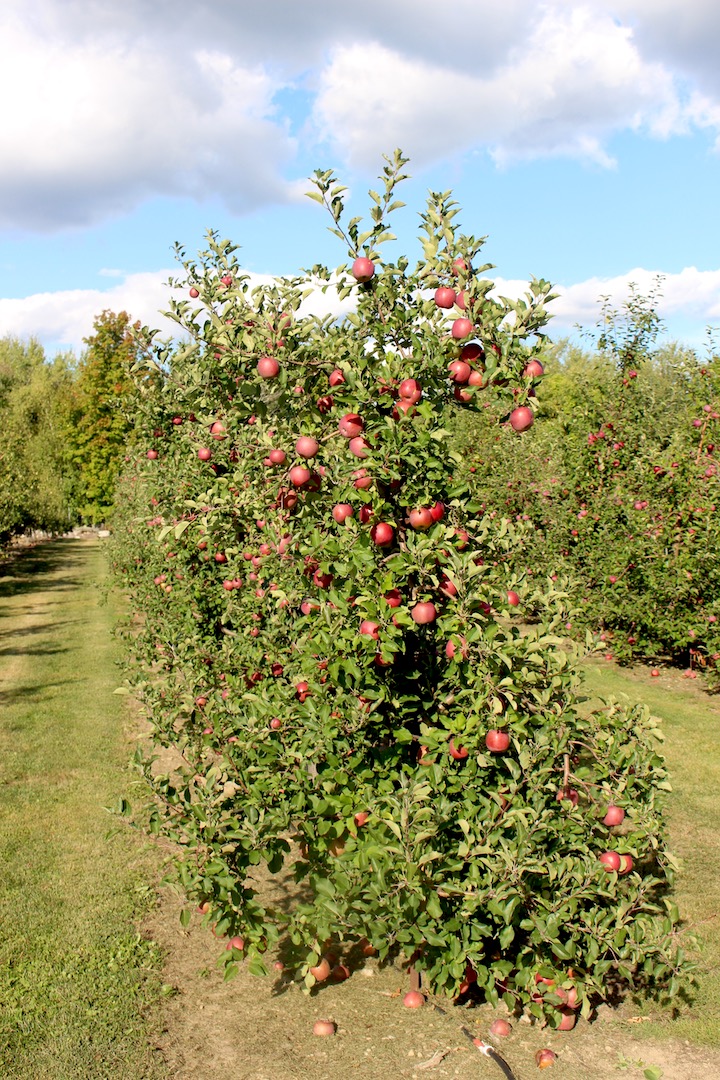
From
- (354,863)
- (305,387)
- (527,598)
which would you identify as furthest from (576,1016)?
(305,387)

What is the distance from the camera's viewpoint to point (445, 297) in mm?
3684

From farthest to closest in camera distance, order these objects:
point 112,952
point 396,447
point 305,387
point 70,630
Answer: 1. point 70,630
2. point 112,952
3. point 305,387
4. point 396,447

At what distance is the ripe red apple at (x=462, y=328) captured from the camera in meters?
3.55

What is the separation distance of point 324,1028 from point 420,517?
2087mm

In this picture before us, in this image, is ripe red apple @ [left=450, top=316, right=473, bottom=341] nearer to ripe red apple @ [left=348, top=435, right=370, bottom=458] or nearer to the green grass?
ripe red apple @ [left=348, top=435, right=370, bottom=458]

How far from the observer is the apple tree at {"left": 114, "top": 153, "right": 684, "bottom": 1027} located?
345 centimetres

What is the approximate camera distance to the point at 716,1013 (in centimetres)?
382

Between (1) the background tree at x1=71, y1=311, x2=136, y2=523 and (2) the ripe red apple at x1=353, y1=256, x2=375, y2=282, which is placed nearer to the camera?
(2) the ripe red apple at x1=353, y1=256, x2=375, y2=282

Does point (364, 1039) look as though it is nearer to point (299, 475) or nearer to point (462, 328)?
point (299, 475)

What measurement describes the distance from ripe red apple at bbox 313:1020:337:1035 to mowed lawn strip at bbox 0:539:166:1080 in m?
0.62

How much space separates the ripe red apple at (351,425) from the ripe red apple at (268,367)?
1.12ft

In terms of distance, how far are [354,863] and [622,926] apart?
1056 millimetres

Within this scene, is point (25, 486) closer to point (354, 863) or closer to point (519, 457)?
point (519, 457)

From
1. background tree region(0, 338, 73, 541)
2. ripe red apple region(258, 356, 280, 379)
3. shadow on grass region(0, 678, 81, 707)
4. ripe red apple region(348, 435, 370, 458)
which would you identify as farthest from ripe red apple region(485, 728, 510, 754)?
background tree region(0, 338, 73, 541)
